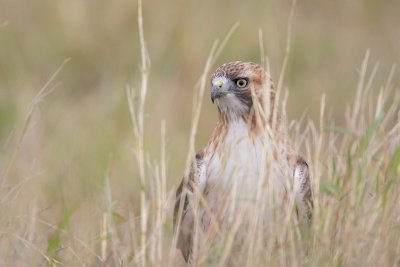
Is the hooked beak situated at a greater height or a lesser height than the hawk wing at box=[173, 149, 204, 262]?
greater

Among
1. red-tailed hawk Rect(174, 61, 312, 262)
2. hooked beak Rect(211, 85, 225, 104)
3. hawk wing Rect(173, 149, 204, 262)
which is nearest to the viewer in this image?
red-tailed hawk Rect(174, 61, 312, 262)

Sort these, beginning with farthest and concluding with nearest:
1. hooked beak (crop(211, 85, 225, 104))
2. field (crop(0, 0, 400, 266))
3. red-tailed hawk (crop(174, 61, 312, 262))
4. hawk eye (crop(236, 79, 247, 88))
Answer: hawk eye (crop(236, 79, 247, 88)), hooked beak (crop(211, 85, 225, 104)), red-tailed hawk (crop(174, 61, 312, 262)), field (crop(0, 0, 400, 266))

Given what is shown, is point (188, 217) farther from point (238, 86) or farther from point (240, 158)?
point (238, 86)

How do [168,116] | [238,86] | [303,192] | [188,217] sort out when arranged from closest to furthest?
[303,192] → [188,217] → [238,86] → [168,116]

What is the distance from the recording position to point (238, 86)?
21.8ft

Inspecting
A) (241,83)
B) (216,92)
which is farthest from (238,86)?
(216,92)

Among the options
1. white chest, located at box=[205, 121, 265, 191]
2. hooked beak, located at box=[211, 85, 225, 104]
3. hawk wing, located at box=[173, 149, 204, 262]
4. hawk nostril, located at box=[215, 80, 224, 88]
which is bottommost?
hawk wing, located at box=[173, 149, 204, 262]

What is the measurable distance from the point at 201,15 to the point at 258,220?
570cm

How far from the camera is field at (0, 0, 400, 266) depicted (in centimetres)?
554

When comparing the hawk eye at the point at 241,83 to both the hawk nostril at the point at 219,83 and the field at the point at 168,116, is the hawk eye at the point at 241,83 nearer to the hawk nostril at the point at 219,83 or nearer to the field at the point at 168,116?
the hawk nostril at the point at 219,83

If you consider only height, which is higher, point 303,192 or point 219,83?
point 219,83

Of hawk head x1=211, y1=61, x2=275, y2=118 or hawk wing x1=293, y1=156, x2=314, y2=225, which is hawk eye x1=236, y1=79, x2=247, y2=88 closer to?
hawk head x1=211, y1=61, x2=275, y2=118

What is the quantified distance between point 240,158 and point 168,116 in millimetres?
3802

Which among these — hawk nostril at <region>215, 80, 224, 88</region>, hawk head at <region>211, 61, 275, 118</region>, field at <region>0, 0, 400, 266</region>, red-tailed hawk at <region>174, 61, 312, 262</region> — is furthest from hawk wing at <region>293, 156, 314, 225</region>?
hawk nostril at <region>215, 80, 224, 88</region>
